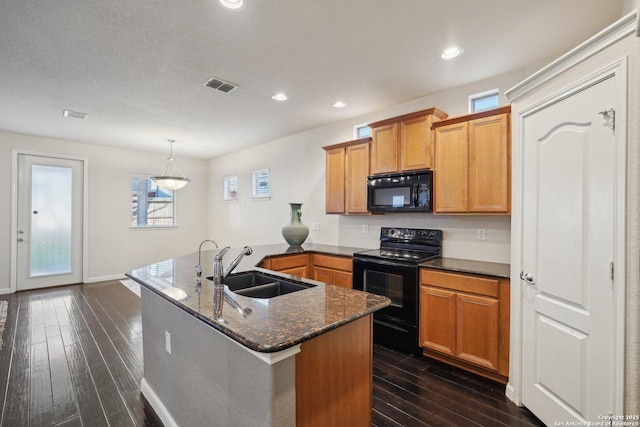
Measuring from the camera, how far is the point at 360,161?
3660mm

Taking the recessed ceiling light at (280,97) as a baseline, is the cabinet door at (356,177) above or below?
below

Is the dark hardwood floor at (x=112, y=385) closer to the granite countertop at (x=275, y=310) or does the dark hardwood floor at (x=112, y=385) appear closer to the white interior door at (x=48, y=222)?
the granite countertop at (x=275, y=310)

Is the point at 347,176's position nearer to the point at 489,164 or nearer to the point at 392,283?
the point at 392,283

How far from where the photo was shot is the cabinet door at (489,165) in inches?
98.3

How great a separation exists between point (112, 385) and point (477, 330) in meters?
2.99

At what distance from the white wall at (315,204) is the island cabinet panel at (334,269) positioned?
64 cm

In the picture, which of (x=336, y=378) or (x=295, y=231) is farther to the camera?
(x=295, y=231)

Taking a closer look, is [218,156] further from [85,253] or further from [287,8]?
[287,8]

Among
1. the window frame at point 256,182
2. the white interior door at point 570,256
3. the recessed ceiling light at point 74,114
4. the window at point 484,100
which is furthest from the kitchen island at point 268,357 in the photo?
the window frame at point 256,182

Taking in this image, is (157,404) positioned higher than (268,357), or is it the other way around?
(268,357)

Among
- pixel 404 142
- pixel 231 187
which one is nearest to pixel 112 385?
pixel 404 142

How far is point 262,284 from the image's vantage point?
86.8 inches

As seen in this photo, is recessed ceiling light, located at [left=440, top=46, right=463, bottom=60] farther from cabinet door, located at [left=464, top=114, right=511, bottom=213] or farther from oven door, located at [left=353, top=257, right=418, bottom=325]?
oven door, located at [left=353, top=257, right=418, bottom=325]

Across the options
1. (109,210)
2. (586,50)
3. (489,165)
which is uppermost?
(586,50)
